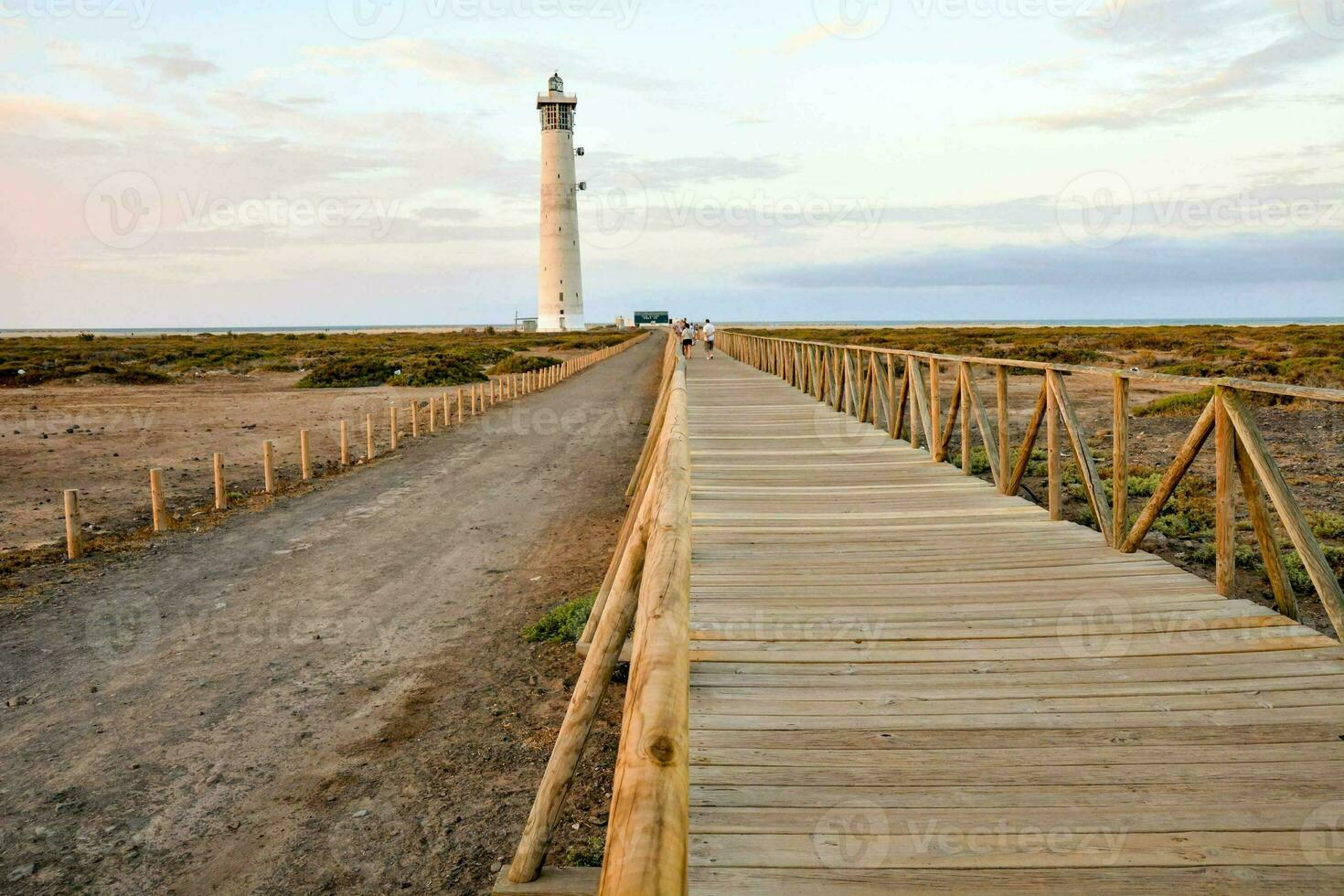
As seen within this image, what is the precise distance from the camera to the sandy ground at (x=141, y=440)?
13750 millimetres

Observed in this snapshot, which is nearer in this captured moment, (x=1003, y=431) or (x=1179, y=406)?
(x=1003, y=431)

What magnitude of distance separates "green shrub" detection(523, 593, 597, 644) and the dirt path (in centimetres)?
21

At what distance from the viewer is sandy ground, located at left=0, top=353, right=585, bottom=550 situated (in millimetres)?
13750

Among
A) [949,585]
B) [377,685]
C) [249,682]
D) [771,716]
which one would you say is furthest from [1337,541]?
[249,682]

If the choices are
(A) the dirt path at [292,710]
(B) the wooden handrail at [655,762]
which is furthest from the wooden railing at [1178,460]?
(A) the dirt path at [292,710]

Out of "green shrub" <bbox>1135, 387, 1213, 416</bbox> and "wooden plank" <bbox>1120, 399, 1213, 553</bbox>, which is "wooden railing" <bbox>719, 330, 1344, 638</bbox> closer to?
"wooden plank" <bbox>1120, 399, 1213, 553</bbox>

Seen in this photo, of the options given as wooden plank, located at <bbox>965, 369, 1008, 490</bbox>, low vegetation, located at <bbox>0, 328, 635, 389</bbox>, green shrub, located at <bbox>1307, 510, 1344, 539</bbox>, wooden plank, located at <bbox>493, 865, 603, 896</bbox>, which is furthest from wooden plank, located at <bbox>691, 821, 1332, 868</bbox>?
low vegetation, located at <bbox>0, 328, 635, 389</bbox>

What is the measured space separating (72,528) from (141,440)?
11621mm

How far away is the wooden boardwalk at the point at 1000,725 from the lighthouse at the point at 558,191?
233 feet

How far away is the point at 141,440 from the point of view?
68.9 ft

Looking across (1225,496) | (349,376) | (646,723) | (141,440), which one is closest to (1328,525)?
(1225,496)

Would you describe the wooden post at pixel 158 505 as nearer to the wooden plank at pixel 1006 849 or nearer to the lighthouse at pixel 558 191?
the wooden plank at pixel 1006 849

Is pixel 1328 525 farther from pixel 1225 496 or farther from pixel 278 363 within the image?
pixel 278 363

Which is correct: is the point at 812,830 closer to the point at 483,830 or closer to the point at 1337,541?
the point at 483,830
